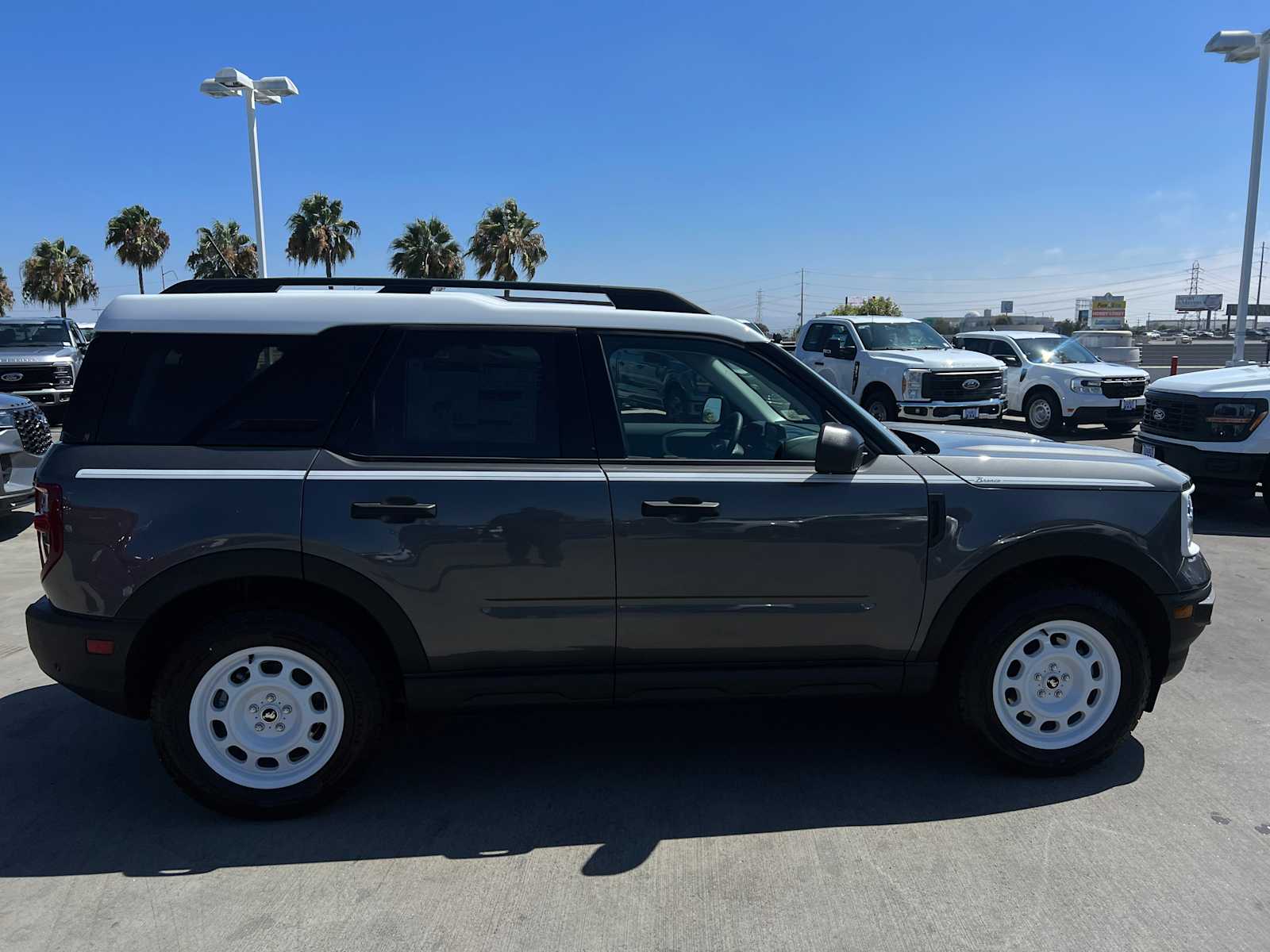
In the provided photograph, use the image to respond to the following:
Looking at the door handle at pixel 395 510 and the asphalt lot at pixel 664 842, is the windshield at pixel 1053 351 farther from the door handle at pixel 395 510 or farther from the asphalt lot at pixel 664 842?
the door handle at pixel 395 510

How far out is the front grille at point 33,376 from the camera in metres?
15.1

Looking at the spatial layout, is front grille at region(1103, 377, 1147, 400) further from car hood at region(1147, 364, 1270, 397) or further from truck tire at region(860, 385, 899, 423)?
car hood at region(1147, 364, 1270, 397)

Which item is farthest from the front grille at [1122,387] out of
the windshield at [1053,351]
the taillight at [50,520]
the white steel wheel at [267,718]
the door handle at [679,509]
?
the taillight at [50,520]

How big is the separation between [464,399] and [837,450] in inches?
53.9

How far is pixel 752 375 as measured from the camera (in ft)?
11.7

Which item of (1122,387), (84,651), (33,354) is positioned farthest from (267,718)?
(1122,387)

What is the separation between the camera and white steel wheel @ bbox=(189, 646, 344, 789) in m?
3.25

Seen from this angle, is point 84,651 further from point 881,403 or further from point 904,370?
point 881,403

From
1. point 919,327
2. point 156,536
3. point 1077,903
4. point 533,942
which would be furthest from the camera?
point 919,327

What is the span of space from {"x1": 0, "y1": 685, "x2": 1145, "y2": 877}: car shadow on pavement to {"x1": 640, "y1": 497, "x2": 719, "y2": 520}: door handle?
104cm

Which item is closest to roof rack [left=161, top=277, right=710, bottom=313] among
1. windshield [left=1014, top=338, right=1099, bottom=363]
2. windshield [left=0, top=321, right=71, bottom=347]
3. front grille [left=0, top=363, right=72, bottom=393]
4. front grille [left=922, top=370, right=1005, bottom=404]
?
front grille [left=922, top=370, right=1005, bottom=404]

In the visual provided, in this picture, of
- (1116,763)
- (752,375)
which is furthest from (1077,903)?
(752,375)

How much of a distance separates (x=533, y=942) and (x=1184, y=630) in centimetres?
276

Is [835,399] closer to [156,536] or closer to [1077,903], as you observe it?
[1077,903]
